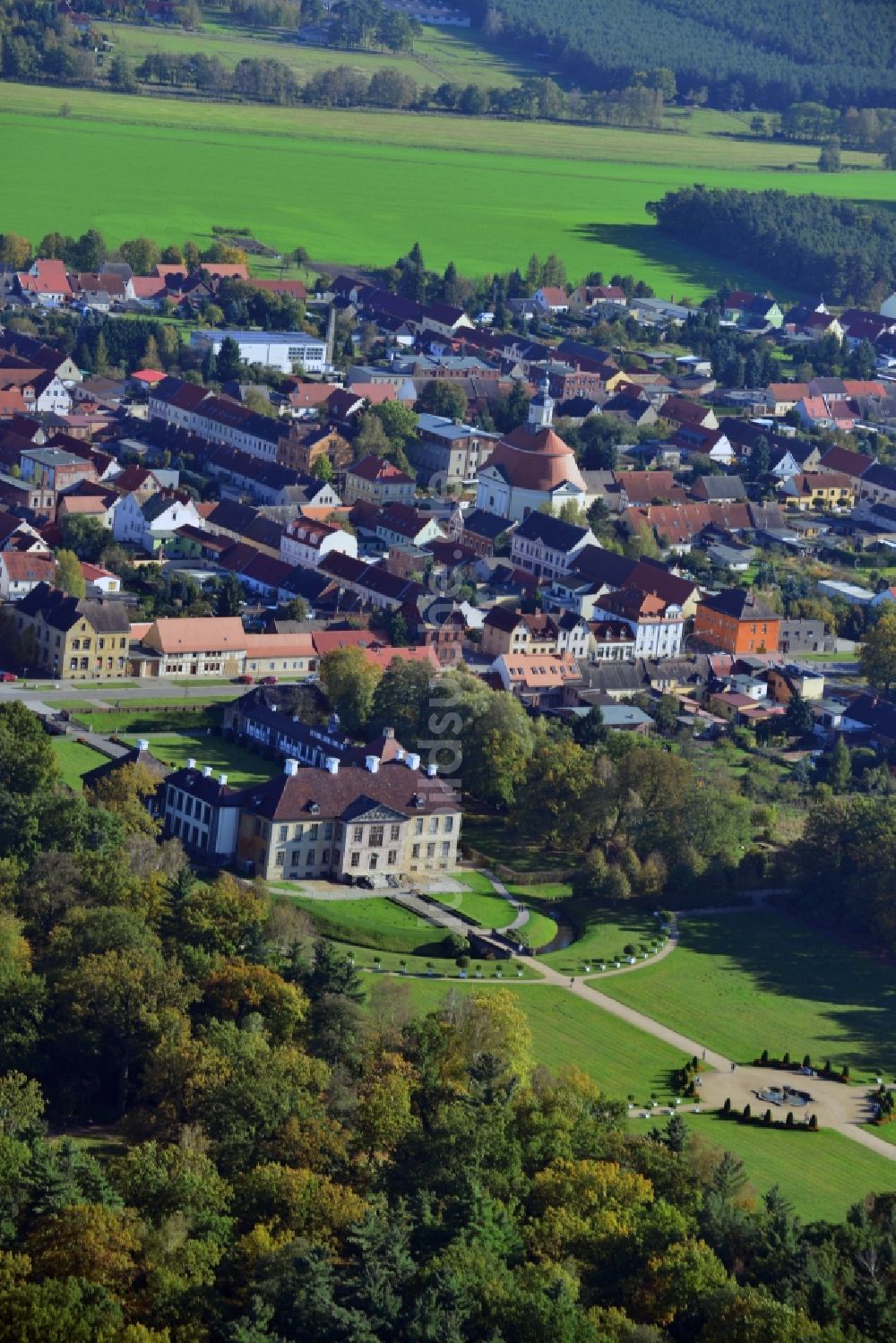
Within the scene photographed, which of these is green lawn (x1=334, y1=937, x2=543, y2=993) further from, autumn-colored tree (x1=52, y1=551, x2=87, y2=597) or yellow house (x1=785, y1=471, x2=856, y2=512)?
yellow house (x1=785, y1=471, x2=856, y2=512)

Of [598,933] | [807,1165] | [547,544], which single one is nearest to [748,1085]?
[807,1165]

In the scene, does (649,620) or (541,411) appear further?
(541,411)

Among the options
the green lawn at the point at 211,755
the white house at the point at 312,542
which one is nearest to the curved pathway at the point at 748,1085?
the green lawn at the point at 211,755

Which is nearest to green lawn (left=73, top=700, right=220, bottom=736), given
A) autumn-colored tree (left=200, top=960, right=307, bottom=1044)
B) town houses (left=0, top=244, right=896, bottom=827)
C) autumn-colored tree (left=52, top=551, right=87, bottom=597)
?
town houses (left=0, top=244, right=896, bottom=827)

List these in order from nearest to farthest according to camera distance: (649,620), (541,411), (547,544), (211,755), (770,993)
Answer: (770,993)
(211,755)
(649,620)
(547,544)
(541,411)

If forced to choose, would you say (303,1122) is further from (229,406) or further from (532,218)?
(532,218)

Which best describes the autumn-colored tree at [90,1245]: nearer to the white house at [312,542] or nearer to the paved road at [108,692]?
the paved road at [108,692]

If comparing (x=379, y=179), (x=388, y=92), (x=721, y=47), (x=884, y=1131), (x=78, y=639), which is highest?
(x=721, y=47)

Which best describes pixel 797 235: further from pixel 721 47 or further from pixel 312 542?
pixel 312 542

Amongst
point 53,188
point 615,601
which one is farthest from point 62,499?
point 53,188
